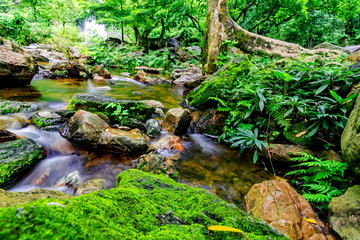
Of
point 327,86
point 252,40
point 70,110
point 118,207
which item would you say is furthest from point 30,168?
point 252,40

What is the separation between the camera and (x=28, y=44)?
53.0ft

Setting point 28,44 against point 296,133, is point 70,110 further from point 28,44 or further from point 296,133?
point 28,44

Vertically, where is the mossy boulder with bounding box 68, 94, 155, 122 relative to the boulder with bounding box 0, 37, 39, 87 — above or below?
below

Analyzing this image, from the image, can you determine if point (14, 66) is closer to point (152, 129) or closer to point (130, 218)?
point (152, 129)

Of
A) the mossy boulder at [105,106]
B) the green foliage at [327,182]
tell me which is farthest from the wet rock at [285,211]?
the mossy boulder at [105,106]

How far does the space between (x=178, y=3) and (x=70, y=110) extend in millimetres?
10175

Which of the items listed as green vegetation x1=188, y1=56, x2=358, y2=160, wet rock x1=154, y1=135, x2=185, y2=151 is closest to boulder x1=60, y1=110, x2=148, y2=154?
wet rock x1=154, y1=135, x2=185, y2=151

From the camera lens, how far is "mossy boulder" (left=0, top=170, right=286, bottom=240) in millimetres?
524

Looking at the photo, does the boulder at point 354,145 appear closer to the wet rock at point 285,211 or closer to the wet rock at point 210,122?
the wet rock at point 285,211

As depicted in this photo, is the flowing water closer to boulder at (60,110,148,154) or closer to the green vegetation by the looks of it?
boulder at (60,110,148,154)

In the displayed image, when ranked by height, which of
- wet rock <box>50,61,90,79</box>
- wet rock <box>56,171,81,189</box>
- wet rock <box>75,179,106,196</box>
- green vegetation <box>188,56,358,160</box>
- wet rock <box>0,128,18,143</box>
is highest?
wet rock <box>50,61,90,79</box>

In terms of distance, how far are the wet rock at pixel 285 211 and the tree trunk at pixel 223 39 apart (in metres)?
6.81

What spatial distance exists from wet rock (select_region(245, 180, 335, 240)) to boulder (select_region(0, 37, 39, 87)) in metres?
8.00

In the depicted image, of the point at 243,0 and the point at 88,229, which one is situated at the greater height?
the point at 243,0
